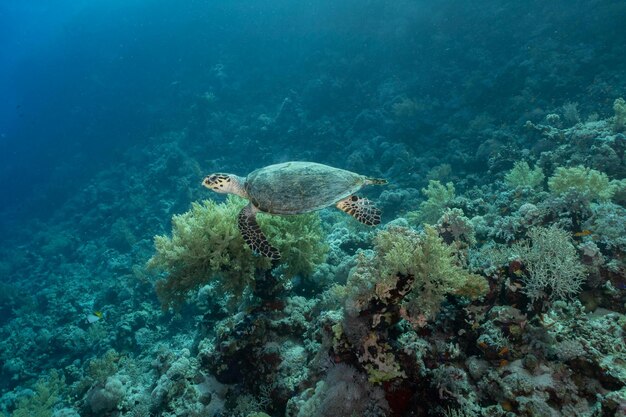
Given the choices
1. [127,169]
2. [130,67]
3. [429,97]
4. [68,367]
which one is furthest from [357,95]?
[130,67]

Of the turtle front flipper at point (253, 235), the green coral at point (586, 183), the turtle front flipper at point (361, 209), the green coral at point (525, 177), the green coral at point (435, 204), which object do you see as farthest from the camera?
the green coral at point (435, 204)

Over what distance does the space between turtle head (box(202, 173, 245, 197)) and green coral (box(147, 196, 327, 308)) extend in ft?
0.92

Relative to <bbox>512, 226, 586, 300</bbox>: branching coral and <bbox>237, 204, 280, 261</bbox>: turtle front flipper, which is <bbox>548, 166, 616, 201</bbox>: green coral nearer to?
<bbox>512, 226, 586, 300</bbox>: branching coral

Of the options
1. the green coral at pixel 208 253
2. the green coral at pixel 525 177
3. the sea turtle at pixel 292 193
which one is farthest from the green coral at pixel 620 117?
the green coral at pixel 208 253

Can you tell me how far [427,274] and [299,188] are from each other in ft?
6.35

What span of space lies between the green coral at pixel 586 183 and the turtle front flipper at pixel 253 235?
500 centimetres

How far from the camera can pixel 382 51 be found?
76.1 feet

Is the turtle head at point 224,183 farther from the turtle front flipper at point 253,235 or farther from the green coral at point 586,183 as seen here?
the green coral at point 586,183

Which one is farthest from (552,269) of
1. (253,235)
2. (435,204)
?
(435,204)

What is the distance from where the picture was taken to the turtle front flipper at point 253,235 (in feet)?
12.8

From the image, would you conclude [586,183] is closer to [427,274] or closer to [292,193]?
[427,274]

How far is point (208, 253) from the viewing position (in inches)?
168

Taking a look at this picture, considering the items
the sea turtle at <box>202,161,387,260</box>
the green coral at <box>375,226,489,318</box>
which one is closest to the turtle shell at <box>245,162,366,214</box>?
the sea turtle at <box>202,161,387,260</box>

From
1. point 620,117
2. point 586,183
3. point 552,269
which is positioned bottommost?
point 620,117
